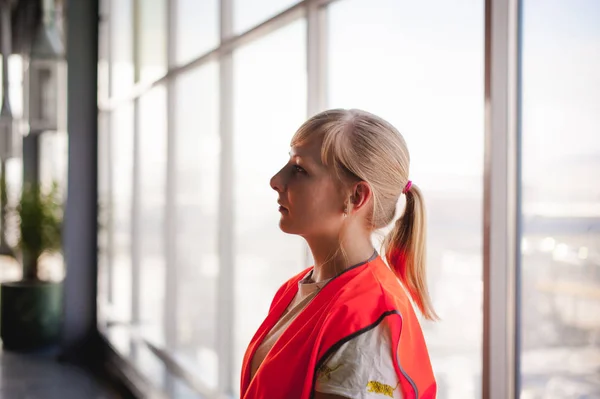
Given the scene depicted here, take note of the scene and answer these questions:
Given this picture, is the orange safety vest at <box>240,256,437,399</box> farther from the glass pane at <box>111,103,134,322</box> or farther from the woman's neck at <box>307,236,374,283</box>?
Result: the glass pane at <box>111,103,134,322</box>

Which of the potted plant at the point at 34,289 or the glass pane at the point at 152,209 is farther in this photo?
the potted plant at the point at 34,289

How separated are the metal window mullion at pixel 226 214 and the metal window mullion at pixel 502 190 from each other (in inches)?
A: 76.1

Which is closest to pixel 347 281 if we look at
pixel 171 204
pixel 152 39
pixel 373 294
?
pixel 373 294

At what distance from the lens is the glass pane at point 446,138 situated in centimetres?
177

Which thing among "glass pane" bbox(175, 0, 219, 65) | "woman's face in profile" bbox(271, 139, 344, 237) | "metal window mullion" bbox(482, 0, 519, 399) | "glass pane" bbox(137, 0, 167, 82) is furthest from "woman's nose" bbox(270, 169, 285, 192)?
"glass pane" bbox(137, 0, 167, 82)

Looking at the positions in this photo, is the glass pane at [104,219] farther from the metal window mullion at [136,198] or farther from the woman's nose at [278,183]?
the woman's nose at [278,183]

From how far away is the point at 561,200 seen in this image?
58.8 inches

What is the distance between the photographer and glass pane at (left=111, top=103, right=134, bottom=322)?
559cm

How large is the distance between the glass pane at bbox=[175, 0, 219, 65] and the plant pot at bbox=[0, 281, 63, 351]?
2695 mm

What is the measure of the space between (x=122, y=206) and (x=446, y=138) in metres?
4.39

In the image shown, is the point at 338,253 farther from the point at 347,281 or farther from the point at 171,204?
the point at 171,204

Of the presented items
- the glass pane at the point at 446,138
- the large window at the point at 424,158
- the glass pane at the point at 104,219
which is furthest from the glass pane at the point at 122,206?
the glass pane at the point at 446,138

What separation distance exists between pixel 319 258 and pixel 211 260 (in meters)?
2.51

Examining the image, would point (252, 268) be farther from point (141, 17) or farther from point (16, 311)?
point (16, 311)
